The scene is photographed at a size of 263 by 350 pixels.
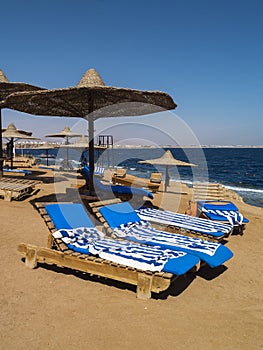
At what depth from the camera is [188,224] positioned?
529 centimetres

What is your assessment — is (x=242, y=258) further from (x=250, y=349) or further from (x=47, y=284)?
(x=47, y=284)

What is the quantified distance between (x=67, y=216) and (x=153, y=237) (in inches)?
54.4

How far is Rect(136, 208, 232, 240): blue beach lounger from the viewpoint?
4.85 meters

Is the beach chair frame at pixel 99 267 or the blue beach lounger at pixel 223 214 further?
the blue beach lounger at pixel 223 214

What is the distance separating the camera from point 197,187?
8055mm

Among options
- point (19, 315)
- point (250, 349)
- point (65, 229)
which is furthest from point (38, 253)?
point (250, 349)

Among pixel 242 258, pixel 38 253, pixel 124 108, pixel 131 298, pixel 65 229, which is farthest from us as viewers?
pixel 124 108

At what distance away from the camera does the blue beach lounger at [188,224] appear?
191 inches

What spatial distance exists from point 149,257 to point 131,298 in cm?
49

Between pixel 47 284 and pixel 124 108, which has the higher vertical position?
pixel 124 108

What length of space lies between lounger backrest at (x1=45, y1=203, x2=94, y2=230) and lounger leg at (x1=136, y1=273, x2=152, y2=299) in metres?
1.56

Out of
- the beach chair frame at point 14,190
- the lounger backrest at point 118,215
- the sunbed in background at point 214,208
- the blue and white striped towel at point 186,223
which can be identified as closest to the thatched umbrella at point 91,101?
the lounger backrest at point 118,215

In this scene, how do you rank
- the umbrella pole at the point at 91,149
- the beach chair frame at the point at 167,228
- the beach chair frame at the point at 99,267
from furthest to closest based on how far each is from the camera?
the umbrella pole at the point at 91,149 → the beach chair frame at the point at 167,228 → the beach chair frame at the point at 99,267

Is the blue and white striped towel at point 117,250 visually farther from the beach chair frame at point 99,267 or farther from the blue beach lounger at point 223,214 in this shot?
the blue beach lounger at point 223,214
